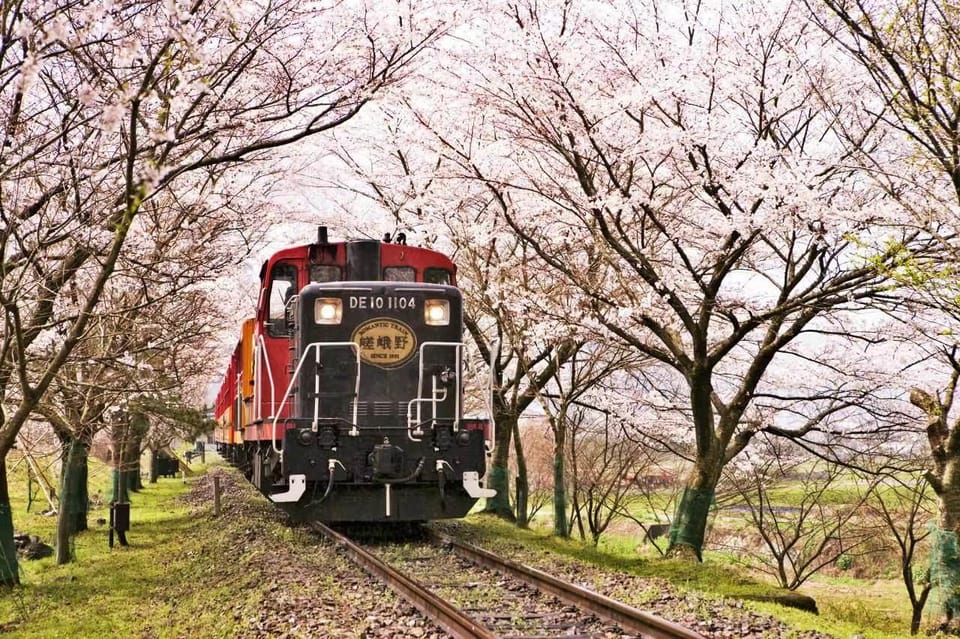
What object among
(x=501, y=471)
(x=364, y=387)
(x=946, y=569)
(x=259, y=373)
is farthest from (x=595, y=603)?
(x=501, y=471)

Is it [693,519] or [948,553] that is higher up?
[693,519]

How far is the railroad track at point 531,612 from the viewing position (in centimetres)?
654

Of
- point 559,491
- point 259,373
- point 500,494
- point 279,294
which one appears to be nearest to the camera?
point 259,373

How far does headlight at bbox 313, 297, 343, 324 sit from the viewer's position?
36.6ft

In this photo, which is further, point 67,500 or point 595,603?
point 67,500

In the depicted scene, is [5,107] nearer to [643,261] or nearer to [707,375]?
[643,261]

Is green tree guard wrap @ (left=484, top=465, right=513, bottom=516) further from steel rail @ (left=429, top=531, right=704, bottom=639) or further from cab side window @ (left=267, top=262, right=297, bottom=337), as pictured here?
steel rail @ (left=429, top=531, right=704, bottom=639)

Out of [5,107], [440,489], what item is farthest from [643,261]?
[5,107]

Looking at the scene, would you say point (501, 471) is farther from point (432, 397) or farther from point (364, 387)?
point (364, 387)

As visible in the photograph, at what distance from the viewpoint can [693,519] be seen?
12016mm

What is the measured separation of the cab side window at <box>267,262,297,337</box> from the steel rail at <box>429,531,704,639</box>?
378 cm

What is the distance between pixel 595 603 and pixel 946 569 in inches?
211

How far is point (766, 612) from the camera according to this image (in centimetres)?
794

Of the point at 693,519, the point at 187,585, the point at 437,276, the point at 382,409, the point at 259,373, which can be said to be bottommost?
the point at 187,585
